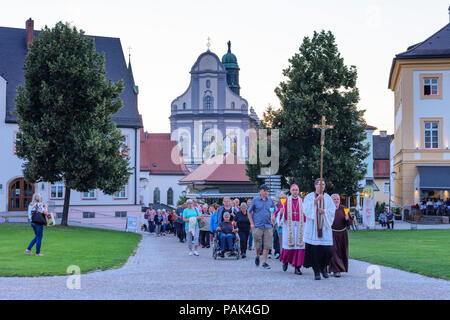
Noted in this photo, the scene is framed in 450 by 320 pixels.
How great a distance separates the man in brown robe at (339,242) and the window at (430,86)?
117 feet

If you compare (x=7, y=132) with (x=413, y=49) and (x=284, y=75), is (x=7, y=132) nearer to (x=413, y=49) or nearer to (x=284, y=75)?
(x=284, y=75)

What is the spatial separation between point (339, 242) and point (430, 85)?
36.4 m

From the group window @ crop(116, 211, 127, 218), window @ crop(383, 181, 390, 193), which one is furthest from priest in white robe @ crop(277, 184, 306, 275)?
window @ crop(383, 181, 390, 193)

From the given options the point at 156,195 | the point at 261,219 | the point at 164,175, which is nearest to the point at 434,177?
the point at 261,219

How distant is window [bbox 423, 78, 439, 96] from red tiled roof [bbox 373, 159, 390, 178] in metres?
43.9

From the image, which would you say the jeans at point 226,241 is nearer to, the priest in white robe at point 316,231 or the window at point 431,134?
the priest in white robe at point 316,231

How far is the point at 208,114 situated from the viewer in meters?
98.8

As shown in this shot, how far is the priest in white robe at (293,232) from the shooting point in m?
14.6

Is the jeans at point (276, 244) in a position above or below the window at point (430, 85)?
below

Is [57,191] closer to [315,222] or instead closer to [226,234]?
[226,234]

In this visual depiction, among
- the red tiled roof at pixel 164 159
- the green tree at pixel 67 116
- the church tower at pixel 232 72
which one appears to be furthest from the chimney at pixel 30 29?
the church tower at pixel 232 72

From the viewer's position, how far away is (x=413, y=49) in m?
48.6

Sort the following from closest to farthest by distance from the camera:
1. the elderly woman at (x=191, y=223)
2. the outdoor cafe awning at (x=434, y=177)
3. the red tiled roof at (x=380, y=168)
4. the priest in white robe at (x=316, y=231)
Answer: the priest in white robe at (x=316, y=231) < the elderly woman at (x=191, y=223) < the outdoor cafe awning at (x=434, y=177) < the red tiled roof at (x=380, y=168)
